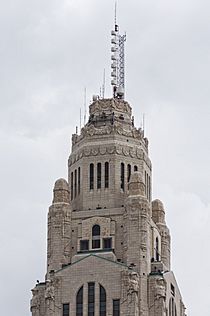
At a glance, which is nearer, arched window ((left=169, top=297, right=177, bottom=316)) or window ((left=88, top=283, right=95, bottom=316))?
window ((left=88, top=283, right=95, bottom=316))

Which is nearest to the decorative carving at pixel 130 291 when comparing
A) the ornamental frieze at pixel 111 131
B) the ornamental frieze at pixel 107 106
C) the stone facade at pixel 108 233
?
the stone facade at pixel 108 233

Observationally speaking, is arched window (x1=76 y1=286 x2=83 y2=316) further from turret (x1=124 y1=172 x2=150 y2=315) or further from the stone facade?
turret (x1=124 y1=172 x2=150 y2=315)

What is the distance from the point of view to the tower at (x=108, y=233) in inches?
6294

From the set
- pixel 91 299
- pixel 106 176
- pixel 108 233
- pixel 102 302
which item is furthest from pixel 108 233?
pixel 102 302

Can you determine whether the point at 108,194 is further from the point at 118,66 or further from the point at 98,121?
the point at 118,66

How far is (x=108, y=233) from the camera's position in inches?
6570

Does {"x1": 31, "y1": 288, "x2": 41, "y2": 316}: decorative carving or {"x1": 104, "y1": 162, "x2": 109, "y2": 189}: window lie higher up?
{"x1": 104, "y1": 162, "x2": 109, "y2": 189}: window

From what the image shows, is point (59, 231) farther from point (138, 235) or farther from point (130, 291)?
point (130, 291)

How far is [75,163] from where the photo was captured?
575 ft

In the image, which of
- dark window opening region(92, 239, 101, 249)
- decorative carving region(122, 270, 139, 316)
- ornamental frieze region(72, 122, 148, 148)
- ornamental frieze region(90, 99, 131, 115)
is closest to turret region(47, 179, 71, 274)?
dark window opening region(92, 239, 101, 249)

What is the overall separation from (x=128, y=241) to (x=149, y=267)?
15.3ft

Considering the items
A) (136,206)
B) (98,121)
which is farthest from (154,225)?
(98,121)

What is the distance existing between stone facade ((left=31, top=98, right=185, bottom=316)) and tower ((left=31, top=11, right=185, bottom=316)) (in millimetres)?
135

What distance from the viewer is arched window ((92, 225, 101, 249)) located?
167000 millimetres
